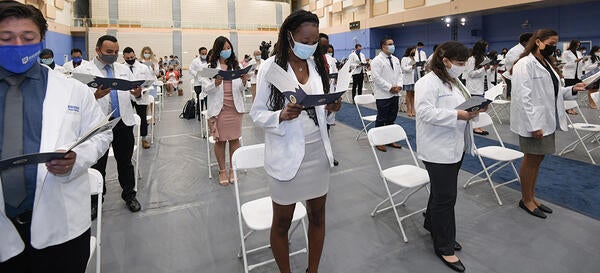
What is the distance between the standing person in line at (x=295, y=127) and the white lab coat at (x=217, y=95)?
228cm

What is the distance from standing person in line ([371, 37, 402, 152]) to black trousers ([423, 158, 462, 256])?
314cm

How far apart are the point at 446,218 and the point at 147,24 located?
28.4 metres

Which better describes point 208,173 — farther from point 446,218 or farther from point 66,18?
point 66,18

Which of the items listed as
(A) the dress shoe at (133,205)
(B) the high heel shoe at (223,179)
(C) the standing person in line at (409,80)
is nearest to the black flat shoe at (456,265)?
(B) the high heel shoe at (223,179)

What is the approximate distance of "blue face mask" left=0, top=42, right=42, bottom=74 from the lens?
4.20 feet

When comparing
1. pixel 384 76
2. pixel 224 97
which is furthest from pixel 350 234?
pixel 384 76

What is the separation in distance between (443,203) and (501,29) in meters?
16.2

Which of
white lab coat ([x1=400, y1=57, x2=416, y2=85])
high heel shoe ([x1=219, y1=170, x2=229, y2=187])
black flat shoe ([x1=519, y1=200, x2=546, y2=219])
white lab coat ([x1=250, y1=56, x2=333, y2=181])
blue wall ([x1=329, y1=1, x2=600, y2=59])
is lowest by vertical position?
black flat shoe ([x1=519, y1=200, x2=546, y2=219])

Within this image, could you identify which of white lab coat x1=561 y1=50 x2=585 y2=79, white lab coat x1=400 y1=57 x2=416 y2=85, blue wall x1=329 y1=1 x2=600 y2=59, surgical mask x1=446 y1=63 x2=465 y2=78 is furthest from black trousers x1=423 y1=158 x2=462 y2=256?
blue wall x1=329 y1=1 x2=600 y2=59

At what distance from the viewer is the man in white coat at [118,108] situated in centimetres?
332

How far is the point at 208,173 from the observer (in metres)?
4.87

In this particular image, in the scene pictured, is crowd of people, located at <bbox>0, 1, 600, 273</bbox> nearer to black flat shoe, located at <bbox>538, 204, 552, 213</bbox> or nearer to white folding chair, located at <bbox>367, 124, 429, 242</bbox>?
black flat shoe, located at <bbox>538, 204, 552, 213</bbox>

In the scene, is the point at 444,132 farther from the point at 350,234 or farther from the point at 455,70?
the point at 350,234

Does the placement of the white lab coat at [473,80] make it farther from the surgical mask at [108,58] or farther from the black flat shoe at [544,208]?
the surgical mask at [108,58]
